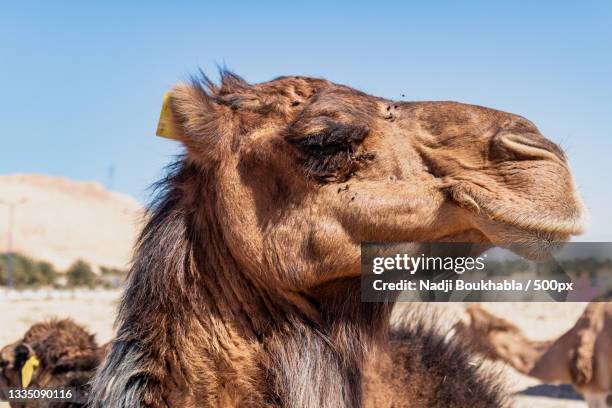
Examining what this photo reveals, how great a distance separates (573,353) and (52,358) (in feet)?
20.1

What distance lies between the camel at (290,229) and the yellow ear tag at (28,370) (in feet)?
11.8

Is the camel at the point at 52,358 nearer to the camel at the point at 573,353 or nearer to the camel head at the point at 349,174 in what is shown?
the camel head at the point at 349,174

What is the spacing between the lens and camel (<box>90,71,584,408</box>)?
296 centimetres

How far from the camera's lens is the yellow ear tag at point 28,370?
21.3ft

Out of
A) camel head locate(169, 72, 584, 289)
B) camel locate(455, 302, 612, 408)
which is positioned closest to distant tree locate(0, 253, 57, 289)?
camel locate(455, 302, 612, 408)

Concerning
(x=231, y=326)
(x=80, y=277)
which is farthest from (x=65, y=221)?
Result: (x=231, y=326)

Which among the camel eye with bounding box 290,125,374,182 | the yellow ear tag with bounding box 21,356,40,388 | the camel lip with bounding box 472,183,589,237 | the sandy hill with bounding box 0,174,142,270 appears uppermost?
the camel eye with bounding box 290,125,374,182

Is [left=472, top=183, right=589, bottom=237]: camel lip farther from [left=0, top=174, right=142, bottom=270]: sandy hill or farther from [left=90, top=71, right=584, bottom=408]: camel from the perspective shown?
[left=0, top=174, right=142, bottom=270]: sandy hill

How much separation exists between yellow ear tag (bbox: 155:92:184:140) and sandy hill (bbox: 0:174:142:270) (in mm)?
70569

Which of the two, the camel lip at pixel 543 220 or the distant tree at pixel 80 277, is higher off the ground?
the camel lip at pixel 543 220

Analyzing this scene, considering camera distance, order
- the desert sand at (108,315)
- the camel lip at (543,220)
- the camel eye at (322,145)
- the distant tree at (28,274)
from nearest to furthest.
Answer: the camel lip at (543,220), the camel eye at (322,145), the desert sand at (108,315), the distant tree at (28,274)

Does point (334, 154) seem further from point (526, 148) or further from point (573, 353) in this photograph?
point (573, 353)

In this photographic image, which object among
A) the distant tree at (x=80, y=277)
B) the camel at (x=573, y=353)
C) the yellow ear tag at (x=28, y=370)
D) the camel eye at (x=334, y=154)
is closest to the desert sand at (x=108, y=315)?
the camel at (x=573, y=353)

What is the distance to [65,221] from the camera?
93688mm
